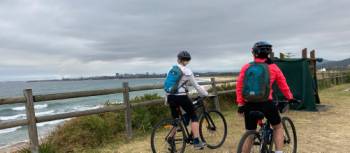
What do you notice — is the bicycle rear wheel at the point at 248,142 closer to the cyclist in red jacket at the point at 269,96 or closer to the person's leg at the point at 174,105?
the cyclist in red jacket at the point at 269,96

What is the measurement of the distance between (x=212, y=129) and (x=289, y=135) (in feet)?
5.12

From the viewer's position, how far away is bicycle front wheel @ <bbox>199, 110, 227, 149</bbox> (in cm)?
598

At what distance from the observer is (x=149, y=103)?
766 centimetres

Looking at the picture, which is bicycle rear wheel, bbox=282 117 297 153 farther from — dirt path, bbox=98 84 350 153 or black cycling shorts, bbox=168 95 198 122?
black cycling shorts, bbox=168 95 198 122

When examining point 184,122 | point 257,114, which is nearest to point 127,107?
point 184,122

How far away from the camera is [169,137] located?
17.5ft

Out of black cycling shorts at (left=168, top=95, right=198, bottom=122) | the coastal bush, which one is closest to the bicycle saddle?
black cycling shorts at (left=168, top=95, right=198, bottom=122)

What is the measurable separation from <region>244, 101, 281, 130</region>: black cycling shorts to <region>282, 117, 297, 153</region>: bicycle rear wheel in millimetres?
722

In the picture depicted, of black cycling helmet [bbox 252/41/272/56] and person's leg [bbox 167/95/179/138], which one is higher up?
black cycling helmet [bbox 252/41/272/56]

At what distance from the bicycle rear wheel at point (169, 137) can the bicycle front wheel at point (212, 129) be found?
523 millimetres

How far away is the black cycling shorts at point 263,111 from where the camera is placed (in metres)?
Result: 3.93

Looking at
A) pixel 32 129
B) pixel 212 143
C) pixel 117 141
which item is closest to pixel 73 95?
pixel 32 129

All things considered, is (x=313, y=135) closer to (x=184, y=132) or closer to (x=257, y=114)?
(x=184, y=132)

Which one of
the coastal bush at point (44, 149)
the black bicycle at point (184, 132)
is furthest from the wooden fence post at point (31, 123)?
the black bicycle at point (184, 132)
